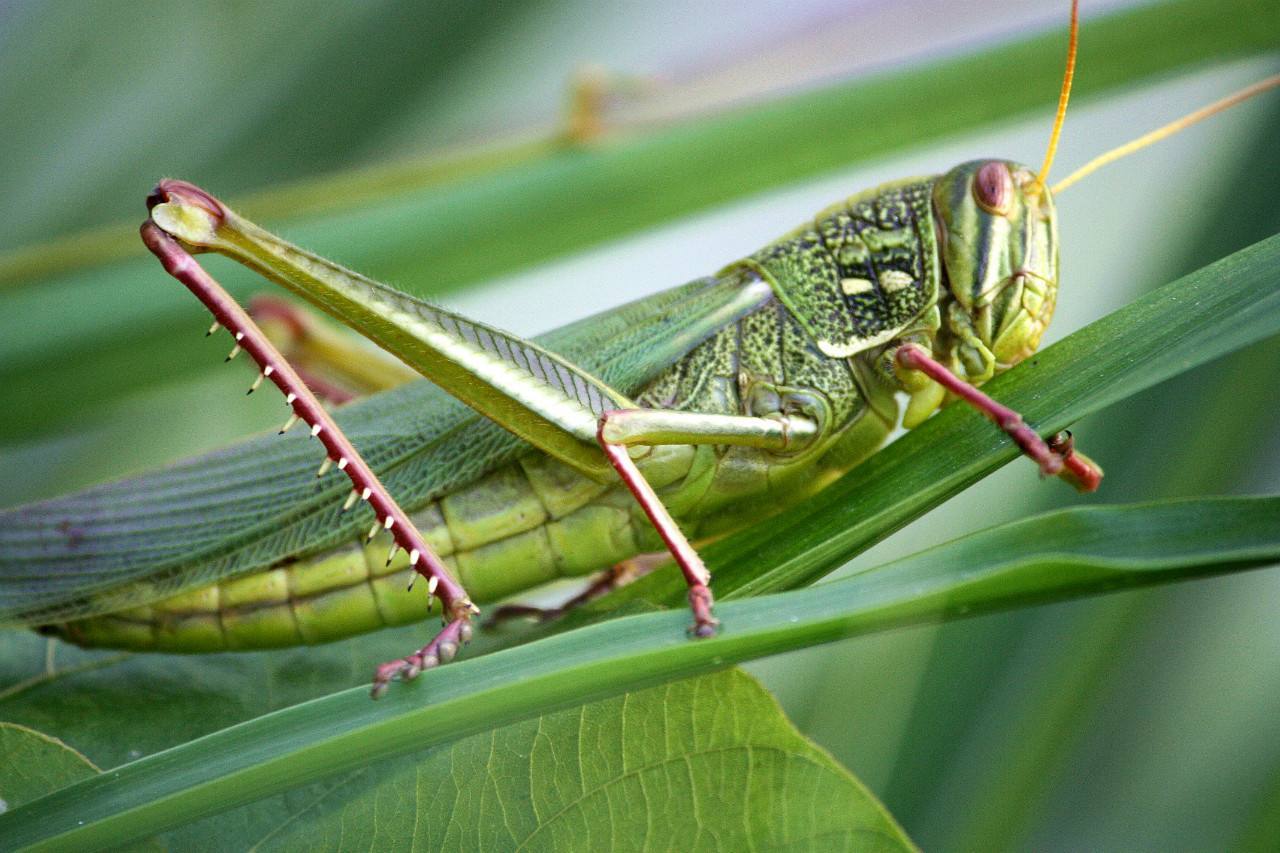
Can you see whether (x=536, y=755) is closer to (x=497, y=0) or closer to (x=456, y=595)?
(x=456, y=595)

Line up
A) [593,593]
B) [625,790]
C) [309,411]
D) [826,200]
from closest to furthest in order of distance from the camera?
[625,790] < [309,411] < [593,593] < [826,200]

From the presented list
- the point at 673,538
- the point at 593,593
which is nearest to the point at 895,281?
the point at 673,538

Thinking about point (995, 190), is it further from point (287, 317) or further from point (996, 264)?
point (287, 317)

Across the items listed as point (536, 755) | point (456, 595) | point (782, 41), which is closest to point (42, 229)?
point (782, 41)

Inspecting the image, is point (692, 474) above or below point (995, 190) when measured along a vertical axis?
below

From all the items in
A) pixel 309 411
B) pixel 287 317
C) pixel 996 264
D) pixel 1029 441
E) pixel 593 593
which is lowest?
pixel 593 593

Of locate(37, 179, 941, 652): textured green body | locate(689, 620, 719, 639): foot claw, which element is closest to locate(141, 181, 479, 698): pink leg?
locate(37, 179, 941, 652): textured green body

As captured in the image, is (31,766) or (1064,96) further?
(1064,96)

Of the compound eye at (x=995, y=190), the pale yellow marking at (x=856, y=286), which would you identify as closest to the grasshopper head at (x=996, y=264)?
the compound eye at (x=995, y=190)
